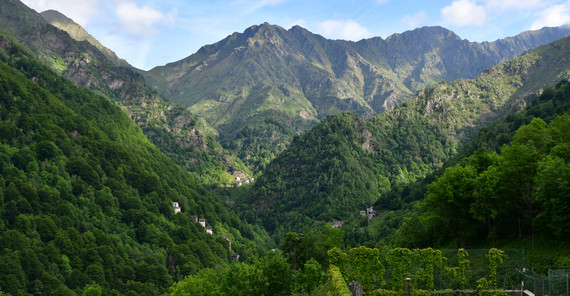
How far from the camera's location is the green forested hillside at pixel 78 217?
116062mm

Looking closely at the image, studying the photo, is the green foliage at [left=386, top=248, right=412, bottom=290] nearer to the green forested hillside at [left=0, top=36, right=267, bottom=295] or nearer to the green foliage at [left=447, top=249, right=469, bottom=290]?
the green foliage at [left=447, top=249, right=469, bottom=290]

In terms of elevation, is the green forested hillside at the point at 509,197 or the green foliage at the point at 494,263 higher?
the green forested hillside at the point at 509,197

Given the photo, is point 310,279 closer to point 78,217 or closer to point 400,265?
point 400,265

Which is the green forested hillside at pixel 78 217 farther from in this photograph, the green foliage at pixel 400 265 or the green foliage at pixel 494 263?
the green foliage at pixel 494 263

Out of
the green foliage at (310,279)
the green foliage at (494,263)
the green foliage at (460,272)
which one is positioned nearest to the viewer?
the green foliage at (494,263)

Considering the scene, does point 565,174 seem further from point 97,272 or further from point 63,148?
point 63,148

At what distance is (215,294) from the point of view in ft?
218

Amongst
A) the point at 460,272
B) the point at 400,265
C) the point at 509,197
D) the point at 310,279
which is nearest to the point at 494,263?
the point at 460,272

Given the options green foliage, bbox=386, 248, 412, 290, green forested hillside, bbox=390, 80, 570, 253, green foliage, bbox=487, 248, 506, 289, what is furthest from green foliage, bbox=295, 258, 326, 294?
green forested hillside, bbox=390, 80, 570, 253

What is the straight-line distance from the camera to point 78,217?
461ft

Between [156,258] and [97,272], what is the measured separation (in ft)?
71.1

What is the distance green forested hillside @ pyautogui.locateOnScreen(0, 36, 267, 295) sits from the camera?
381ft

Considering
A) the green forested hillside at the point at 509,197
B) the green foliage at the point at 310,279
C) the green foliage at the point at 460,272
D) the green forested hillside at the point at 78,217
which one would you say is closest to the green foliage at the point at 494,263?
the green foliage at the point at 460,272

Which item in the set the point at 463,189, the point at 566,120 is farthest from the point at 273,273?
the point at 566,120
